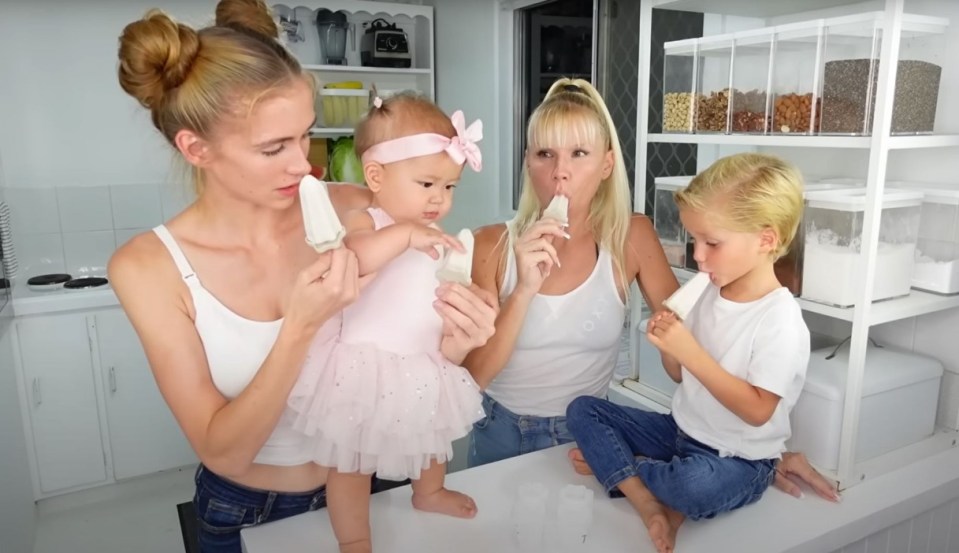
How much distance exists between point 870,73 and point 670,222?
0.55 m

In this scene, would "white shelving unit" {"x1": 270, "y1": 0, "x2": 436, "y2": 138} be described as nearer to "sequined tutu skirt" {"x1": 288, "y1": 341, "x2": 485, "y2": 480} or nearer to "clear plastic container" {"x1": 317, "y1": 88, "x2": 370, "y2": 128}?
"clear plastic container" {"x1": 317, "y1": 88, "x2": 370, "y2": 128}

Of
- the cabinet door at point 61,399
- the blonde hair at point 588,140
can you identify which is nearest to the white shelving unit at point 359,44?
the cabinet door at point 61,399

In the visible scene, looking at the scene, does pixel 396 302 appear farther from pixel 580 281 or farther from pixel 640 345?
pixel 640 345

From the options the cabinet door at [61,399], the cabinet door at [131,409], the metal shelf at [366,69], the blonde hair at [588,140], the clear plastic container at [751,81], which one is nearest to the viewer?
the blonde hair at [588,140]

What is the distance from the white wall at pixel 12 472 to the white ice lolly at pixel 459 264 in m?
1.77

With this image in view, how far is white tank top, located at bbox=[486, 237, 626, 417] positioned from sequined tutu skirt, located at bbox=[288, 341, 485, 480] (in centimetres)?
45

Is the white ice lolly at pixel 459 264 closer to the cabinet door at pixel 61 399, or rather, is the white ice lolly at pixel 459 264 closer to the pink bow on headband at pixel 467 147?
the pink bow on headband at pixel 467 147

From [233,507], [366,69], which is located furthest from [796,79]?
[366,69]

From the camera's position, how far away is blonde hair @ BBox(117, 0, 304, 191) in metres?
0.84

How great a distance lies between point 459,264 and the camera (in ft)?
3.15

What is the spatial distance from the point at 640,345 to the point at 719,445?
65cm

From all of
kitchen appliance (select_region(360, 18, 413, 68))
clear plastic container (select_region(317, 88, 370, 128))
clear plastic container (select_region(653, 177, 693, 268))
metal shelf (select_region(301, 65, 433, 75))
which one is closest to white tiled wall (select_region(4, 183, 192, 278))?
clear plastic container (select_region(317, 88, 370, 128))

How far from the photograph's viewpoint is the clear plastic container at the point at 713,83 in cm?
154

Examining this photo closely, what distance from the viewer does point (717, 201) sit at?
3.83ft
